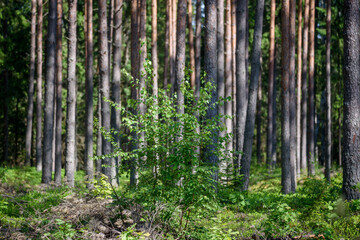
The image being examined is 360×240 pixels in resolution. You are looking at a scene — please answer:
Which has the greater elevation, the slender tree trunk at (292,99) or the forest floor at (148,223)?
the slender tree trunk at (292,99)

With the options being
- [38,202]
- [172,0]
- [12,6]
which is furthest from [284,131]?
[12,6]

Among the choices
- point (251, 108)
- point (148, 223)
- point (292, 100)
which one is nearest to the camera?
point (148, 223)

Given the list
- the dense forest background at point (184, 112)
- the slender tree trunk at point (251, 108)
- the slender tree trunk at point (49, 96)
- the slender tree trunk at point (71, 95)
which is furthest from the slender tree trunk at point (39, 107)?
the slender tree trunk at point (251, 108)

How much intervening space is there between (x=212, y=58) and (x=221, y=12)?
455cm

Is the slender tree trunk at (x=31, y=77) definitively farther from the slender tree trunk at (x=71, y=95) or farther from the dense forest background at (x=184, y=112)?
the slender tree trunk at (x=71, y=95)

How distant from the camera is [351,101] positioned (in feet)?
28.8

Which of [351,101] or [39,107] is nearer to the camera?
[351,101]

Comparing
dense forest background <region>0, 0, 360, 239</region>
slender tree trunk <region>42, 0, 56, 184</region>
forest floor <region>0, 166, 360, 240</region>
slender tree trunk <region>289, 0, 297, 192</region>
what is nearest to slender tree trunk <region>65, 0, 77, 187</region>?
dense forest background <region>0, 0, 360, 239</region>

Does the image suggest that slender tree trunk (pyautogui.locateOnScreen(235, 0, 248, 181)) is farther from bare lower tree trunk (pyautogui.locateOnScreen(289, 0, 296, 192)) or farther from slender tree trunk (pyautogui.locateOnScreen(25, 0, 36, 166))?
slender tree trunk (pyautogui.locateOnScreen(25, 0, 36, 166))

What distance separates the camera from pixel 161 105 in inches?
253

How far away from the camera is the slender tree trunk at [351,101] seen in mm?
8664

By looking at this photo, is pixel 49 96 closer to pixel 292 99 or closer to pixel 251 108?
pixel 251 108

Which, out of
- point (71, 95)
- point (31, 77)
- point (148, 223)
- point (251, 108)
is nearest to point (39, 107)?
point (31, 77)

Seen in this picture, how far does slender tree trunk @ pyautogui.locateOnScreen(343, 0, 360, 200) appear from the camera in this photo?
8.66 meters
